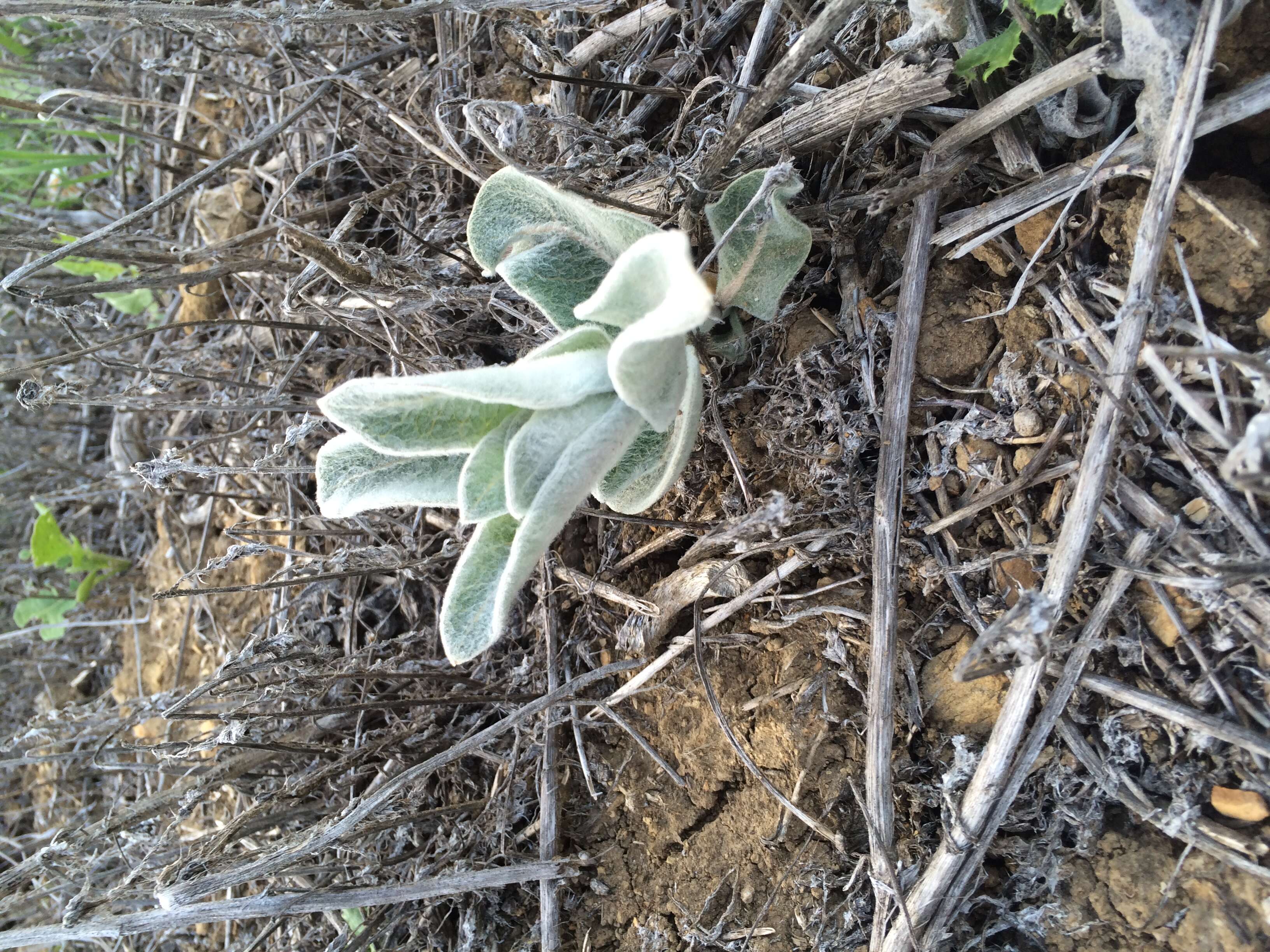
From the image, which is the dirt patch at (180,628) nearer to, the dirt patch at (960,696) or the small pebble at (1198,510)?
the dirt patch at (960,696)

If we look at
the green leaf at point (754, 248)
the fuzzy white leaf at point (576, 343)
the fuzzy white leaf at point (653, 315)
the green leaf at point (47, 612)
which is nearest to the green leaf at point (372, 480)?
the fuzzy white leaf at point (576, 343)

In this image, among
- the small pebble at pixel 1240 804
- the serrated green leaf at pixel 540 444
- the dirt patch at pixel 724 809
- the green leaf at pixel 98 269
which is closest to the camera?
the small pebble at pixel 1240 804

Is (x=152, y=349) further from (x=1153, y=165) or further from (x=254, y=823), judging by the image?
(x=1153, y=165)

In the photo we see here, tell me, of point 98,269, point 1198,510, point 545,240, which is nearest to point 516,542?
point 545,240

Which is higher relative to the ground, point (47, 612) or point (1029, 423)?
point (1029, 423)

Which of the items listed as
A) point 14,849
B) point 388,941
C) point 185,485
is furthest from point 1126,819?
point 14,849

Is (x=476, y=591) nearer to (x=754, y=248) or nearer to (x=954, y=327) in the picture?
(x=754, y=248)
